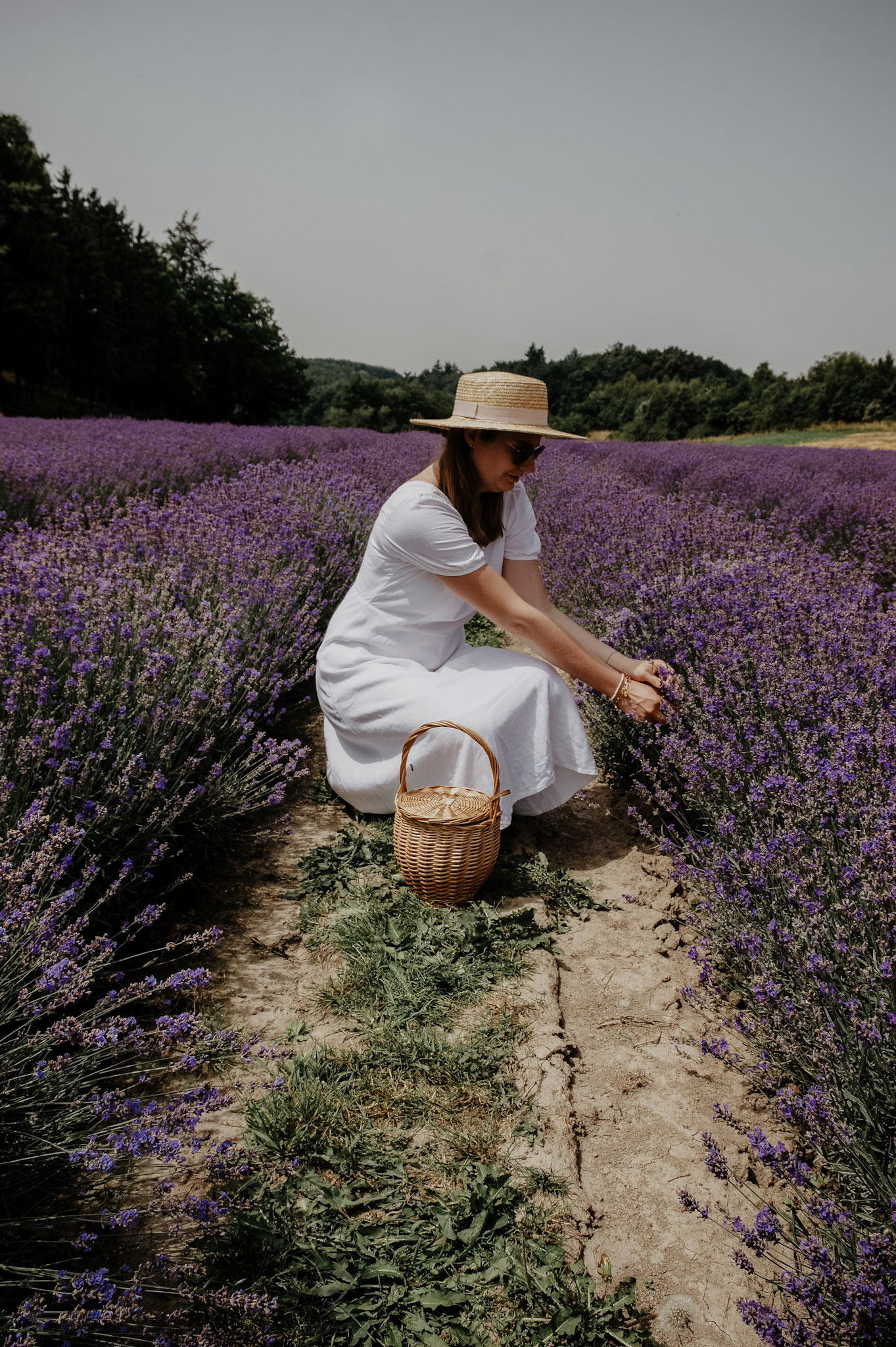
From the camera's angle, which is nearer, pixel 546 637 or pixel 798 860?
pixel 798 860

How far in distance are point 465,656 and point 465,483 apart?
0.57 m

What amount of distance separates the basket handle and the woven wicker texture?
96 cm

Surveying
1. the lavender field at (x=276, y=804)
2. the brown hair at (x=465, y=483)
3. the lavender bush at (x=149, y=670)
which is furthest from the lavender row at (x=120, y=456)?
the brown hair at (x=465, y=483)

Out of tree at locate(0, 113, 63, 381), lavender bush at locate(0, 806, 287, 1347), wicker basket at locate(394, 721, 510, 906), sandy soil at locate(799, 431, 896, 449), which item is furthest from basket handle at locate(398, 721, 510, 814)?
tree at locate(0, 113, 63, 381)

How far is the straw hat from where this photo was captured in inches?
86.2

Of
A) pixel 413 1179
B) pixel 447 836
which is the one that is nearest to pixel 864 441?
pixel 447 836

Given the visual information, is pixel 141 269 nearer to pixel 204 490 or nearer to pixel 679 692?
pixel 204 490

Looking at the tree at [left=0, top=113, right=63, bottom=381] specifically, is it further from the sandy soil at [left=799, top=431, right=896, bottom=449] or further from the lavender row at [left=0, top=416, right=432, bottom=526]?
the sandy soil at [left=799, top=431, right=896, bottom=449]

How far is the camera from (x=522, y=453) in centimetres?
229

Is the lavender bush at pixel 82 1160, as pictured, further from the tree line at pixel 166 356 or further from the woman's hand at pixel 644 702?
the tree line at pixel 166 356

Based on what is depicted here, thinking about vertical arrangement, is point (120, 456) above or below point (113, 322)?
below

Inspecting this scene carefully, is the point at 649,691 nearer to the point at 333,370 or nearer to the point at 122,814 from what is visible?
the point at 122,814

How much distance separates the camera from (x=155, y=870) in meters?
2.12

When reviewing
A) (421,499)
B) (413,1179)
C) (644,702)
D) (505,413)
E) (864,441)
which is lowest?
(413,1179)
